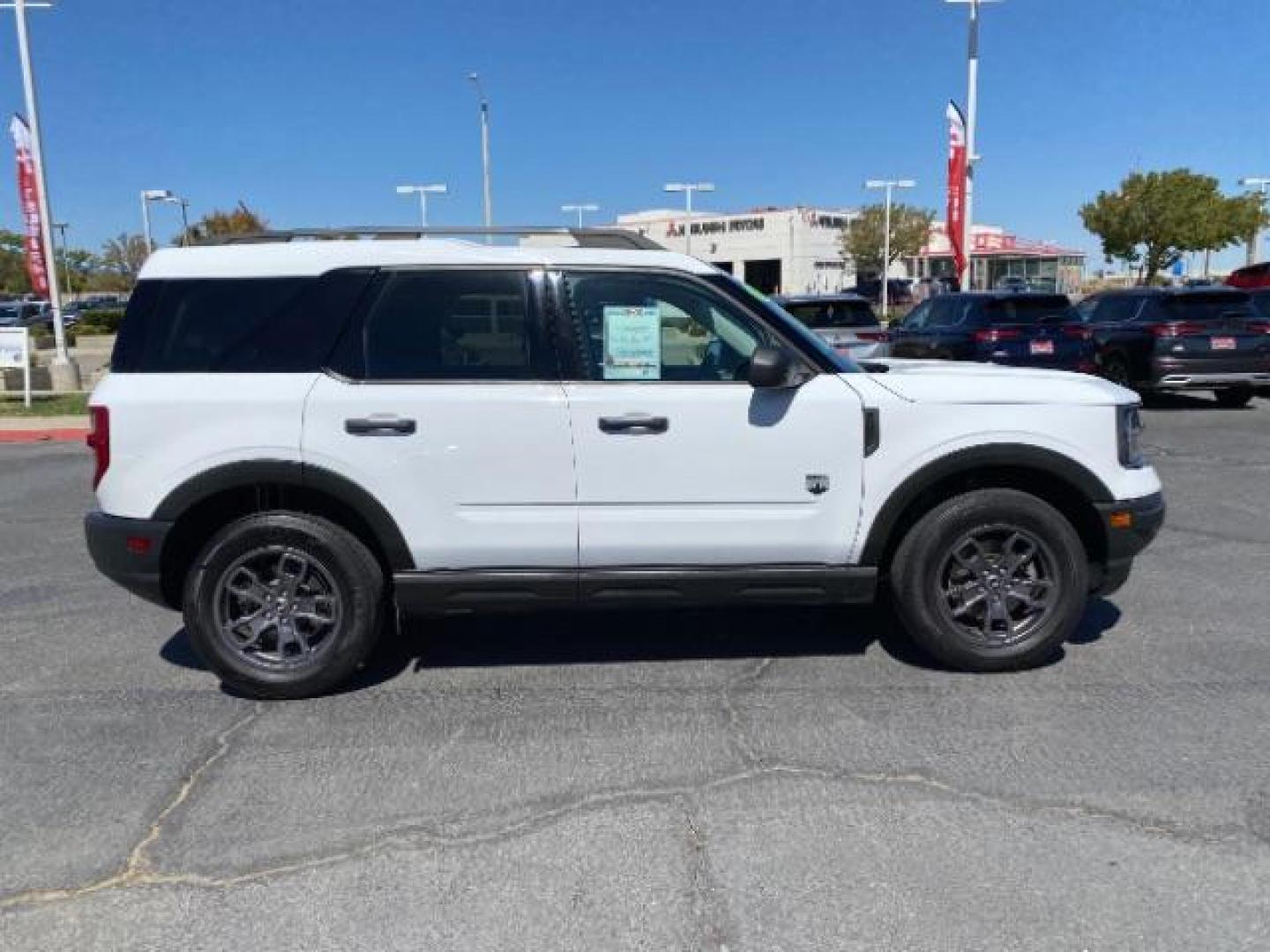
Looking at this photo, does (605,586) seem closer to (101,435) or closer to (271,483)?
(271,483)

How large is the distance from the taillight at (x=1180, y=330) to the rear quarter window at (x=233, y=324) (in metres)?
12.1

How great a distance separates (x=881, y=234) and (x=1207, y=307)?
179ft

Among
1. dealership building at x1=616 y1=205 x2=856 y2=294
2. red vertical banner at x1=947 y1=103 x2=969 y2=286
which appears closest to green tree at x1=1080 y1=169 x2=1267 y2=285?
dealership building at x1=616 y1=205 x2=856 y2=294

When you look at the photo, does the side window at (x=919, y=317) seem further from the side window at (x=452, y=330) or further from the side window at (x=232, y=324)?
the side window at (x=232, y=324)

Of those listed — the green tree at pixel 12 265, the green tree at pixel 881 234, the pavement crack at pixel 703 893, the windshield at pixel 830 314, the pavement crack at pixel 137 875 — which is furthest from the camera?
the green tree at pixel 12 265

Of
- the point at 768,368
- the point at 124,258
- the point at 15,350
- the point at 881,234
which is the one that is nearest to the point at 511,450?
the point at 768,368

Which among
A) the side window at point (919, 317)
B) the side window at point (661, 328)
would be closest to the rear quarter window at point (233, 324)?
the side window at point (661, 328)

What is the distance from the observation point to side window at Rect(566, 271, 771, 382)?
4.12m

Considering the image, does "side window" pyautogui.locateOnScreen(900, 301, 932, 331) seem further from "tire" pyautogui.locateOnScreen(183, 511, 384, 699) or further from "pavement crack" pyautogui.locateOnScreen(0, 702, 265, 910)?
"pavement crack" pyautogui.locateOnScreen(0, 702, 265, 910)

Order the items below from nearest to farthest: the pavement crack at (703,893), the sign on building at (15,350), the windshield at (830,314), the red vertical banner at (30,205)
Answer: the pavement crack at (703,893) → the windshield at (830,314) → the sign on building at (15,350) → the red vertical banner at (30,205)

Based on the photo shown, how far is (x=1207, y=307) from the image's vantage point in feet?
42.9

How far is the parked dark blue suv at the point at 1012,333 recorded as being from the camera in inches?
481

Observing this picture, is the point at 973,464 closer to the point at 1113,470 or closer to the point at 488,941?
the point at 1113,470

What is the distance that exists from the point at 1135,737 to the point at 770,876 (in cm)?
172
